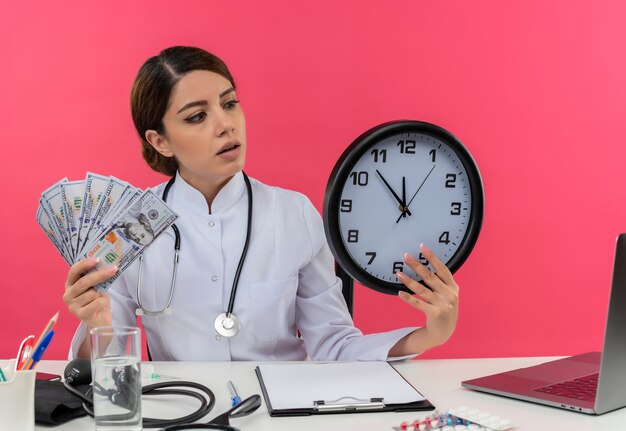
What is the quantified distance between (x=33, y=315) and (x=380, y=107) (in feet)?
5.97

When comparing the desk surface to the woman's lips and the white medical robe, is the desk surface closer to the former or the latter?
the white medical robe

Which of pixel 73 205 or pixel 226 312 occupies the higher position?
pixel 73 205

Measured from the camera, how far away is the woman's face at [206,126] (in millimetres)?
1979

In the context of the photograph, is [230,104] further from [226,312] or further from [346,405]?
[346,405]

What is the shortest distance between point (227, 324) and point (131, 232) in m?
0.37

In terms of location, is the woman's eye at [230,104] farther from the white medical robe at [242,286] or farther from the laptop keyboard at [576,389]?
the laptop keyboard at [576,389]

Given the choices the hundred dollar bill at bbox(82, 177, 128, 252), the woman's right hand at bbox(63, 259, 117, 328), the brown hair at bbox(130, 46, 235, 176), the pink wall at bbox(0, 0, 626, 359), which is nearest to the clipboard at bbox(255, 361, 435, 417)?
the woman's right hand at bbox(63, 259, 117, 328)

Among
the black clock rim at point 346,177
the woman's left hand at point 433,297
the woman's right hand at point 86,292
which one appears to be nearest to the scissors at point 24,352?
the woman's right hand at point 86,292

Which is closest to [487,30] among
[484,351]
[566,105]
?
[566,105]

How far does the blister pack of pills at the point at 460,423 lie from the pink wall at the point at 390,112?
2220mm

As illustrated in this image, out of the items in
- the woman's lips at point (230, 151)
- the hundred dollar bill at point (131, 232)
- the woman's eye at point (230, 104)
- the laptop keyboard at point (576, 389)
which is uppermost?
the woman's eye at point (230, 104)

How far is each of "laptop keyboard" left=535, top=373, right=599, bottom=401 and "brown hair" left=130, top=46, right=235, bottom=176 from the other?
1.16 metres

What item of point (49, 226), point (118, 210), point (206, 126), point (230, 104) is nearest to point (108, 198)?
point (118, 210)

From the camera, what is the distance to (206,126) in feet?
6.52
